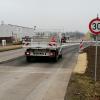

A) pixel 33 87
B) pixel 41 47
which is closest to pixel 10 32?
pixel 41 47

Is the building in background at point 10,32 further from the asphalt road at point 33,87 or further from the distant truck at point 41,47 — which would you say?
the asphalt road at point 33,87

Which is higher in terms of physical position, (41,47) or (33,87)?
(41,47)

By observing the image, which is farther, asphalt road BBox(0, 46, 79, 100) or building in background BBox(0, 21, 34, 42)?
building in background BBox(0, 21, 34, 42)

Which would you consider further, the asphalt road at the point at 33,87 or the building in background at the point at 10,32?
the building in background at the point at 10,32

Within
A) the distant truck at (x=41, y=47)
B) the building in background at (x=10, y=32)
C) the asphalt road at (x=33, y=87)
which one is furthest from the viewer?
the building in background at (x=10, y=32)

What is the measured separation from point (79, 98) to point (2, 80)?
4.96 metres

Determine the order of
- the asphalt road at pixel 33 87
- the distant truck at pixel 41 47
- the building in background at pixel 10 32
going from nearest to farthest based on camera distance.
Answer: the asphalt road at pixel 33 87
the distant truck at pixel 41 47
the building in background at pixel 10 32

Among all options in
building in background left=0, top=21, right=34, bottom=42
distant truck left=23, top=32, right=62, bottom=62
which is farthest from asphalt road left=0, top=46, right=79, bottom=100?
building in background left=0, top=21, right=34, bottom=42

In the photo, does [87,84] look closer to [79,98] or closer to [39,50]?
[79,98]

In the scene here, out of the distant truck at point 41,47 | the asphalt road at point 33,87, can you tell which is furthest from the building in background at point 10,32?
the asphalt road at point 33,87

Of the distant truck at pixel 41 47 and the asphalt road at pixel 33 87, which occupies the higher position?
the distant truck at pixel 41 47

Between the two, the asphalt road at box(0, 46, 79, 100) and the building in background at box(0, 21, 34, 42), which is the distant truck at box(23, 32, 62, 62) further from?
the building in background at box(0, 21, 34, 42)

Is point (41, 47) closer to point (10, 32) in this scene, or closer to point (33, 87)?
point (33, 87)

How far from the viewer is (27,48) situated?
23828mm
